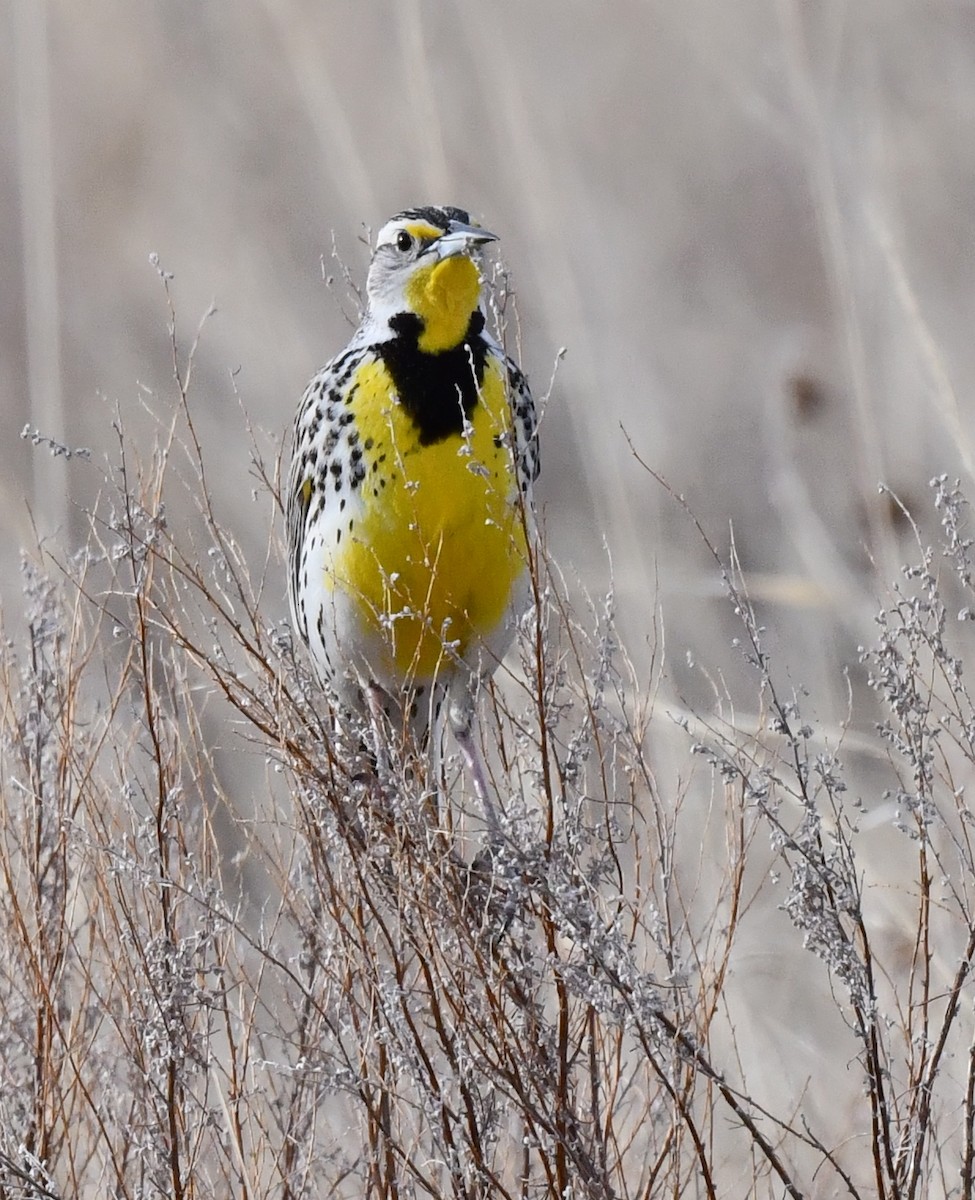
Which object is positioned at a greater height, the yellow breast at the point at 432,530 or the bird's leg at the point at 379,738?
the yellow breast at the point at 432,530

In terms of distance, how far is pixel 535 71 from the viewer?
200 inches

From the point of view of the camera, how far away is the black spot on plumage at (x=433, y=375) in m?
2.12

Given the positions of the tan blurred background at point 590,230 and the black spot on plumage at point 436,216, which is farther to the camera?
the tan blurred background at point 590,230

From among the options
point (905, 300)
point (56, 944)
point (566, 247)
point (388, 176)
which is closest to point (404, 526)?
point (56, 944)

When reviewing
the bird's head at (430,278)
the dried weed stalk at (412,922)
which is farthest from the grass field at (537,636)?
the bird's head at (430,278)

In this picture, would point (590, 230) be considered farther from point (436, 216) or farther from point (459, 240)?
point (459, 240)

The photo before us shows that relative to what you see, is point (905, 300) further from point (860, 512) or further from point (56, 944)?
point (56, 944)

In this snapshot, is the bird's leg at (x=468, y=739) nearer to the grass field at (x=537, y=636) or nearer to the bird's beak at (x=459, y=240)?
the grass field at (x=537, y=636)

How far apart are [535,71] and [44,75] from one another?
1.27 m

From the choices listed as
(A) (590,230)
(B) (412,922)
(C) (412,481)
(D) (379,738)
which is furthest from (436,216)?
(A) (590,230)

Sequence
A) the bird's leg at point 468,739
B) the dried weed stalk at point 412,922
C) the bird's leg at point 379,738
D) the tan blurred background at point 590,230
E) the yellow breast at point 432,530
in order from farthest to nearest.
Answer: the tan blurred background at point 590,230 → the bird's leg at point 468,739 → the yellow breast at point 432,530 → the bird's leg at point 379,738 → the dried weed stalk at point 412,922

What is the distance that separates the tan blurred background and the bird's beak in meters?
1.17

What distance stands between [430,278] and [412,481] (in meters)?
0.29

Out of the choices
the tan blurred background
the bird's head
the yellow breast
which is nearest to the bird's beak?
the bird's head
